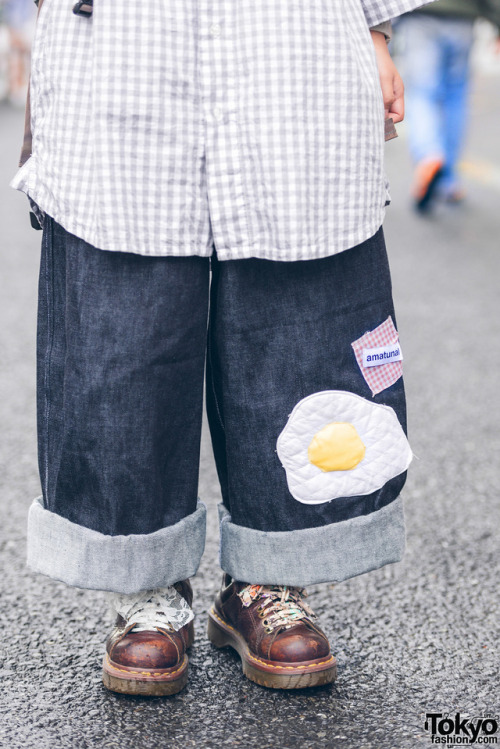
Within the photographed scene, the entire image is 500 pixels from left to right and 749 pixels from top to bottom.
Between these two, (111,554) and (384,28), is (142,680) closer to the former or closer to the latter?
(111,554)

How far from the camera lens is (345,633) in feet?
5.35

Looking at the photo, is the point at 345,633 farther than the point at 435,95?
No

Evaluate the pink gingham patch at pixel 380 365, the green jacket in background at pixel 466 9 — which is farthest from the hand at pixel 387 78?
the green jacket in background at pixel 466 9

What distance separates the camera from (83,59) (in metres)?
1.32

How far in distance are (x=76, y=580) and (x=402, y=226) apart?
3.51 meters

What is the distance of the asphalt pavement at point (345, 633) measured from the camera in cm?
136

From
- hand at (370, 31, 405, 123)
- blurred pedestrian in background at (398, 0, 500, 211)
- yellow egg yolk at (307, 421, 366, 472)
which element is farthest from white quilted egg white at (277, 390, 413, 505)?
blurred pedestrian in background at (398, 0, 500, 211)

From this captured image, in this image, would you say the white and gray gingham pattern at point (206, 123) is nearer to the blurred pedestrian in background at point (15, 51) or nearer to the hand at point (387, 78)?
the hand at point (387, 78)

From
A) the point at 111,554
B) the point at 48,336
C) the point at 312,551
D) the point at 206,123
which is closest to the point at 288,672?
the point at 312,551

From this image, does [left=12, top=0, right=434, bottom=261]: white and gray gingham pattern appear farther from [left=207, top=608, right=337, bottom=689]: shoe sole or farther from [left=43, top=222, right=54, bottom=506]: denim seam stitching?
[left=207, top=608, right=337, bottom=689]: shoe sole

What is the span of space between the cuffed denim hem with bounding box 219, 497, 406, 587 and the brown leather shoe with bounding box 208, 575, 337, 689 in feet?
0.19

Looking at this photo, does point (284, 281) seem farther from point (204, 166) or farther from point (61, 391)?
point (61, 391)

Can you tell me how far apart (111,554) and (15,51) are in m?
10.2

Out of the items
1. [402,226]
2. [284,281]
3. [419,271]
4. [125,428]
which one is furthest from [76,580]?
[402,226]
